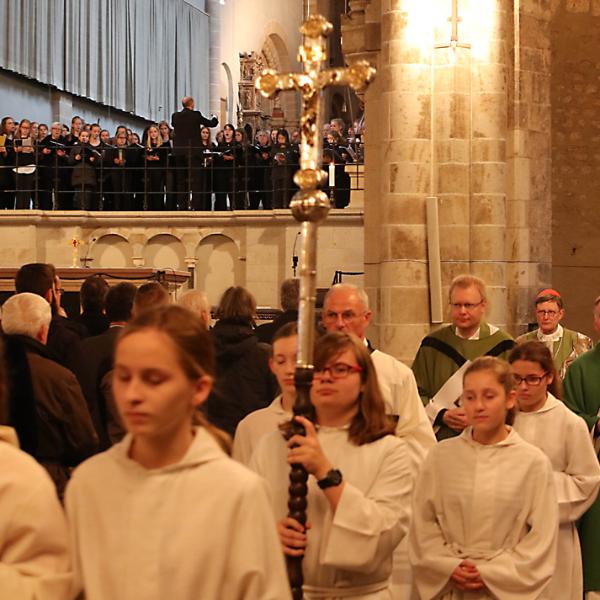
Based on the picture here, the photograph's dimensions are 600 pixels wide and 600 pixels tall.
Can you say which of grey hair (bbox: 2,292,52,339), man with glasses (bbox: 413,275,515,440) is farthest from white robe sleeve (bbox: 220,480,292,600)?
man with glasses (bbox: 413,275,515,440)

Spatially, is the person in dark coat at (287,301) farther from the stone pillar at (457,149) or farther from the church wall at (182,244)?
the church wall at (182,244)

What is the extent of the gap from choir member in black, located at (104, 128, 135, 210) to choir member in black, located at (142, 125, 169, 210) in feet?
0.84

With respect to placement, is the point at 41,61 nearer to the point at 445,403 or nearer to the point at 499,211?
the point at 499,211

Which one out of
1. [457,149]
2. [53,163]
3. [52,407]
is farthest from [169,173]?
[52,407]

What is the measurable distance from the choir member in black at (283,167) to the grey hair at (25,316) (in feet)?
42.7

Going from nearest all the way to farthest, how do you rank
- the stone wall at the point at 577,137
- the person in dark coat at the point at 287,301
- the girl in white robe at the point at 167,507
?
the girl in white robe at the point at 167,507 < the person in dark coat at the point at 287,301 < the stone wall at the point at 577,137

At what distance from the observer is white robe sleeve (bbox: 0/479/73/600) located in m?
2.88

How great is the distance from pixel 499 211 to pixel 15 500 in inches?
334

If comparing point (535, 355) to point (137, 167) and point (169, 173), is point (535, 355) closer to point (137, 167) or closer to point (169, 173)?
point (137, 167)

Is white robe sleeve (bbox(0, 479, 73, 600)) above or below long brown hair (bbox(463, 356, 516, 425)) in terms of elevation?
below

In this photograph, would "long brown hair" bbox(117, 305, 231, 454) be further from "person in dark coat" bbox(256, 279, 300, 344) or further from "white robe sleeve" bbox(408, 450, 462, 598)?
"person in dark coat" bbox(256, 279, 300, 344)

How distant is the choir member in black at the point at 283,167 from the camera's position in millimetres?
18438

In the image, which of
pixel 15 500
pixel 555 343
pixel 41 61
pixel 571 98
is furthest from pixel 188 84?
pixel 15 500

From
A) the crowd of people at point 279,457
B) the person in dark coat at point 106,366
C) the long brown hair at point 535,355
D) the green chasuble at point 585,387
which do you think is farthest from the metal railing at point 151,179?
the long brown hair at point 535,355
